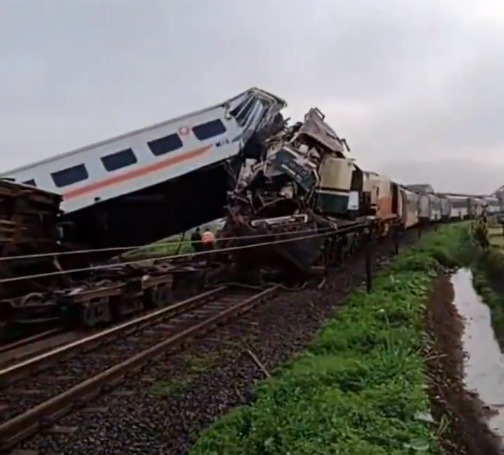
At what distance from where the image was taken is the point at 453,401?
7.91m

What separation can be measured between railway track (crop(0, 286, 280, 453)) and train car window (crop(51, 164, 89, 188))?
5610 millimetres

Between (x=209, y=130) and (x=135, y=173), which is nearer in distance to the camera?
(x=135, y=173)

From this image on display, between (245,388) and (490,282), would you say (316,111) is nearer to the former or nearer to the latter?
(490,282)

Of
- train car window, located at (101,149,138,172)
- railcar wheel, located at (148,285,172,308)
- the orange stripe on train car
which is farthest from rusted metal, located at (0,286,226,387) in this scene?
train car window, located at (101,149,138,172)

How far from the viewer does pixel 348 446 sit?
5129mm

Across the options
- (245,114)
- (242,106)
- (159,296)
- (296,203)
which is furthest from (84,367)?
(242,106)

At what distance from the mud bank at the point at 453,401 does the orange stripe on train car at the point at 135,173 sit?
6.32m

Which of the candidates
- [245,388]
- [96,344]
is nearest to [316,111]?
[96,344]

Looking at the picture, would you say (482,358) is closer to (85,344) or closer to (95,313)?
(95,313)

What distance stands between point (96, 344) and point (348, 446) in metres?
4.61

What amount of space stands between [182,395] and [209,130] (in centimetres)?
1138

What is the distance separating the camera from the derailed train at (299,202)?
15.5 metres

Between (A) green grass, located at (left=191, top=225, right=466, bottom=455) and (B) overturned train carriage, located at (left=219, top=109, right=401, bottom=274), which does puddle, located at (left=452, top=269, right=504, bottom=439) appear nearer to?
(A) green grass, located at (left=191, top=225, right=466, bottom=455)

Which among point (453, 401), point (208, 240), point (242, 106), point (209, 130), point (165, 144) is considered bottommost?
point (453, 401)
